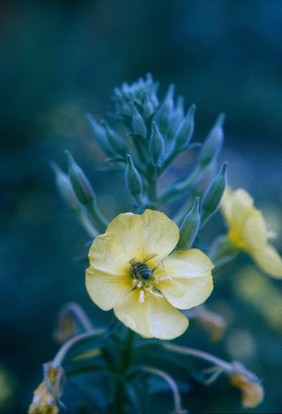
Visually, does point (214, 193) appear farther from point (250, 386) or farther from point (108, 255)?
point (250, 386)

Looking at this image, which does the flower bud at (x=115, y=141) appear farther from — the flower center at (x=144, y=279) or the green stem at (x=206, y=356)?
the green stem at (x=206, y=356)

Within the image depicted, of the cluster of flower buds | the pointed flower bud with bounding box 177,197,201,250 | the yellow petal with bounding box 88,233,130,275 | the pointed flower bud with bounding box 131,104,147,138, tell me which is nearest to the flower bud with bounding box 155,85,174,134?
the cluster of flower buds

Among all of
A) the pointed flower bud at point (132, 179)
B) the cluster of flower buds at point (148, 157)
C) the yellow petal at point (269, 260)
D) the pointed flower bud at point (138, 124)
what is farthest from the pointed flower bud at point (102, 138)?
the yellow petal at point (269, 260)

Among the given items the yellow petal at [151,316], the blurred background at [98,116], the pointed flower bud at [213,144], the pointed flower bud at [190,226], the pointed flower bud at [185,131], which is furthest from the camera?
the blurred background at [98,116]

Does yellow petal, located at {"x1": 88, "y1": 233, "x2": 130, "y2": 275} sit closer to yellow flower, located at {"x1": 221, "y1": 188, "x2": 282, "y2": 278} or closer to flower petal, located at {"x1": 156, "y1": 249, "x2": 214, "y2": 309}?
Result: flower petal, located at {"x1": 156, "y1": 249, "x2": 214, "y2": 309}

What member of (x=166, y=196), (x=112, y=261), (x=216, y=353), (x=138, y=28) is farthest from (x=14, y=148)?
(x=138, y=28)

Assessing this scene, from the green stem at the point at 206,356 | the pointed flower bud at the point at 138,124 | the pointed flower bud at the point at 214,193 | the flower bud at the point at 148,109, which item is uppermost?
the flower bud at the point at 148,109

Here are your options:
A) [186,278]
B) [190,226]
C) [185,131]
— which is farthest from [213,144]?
[186,278]
